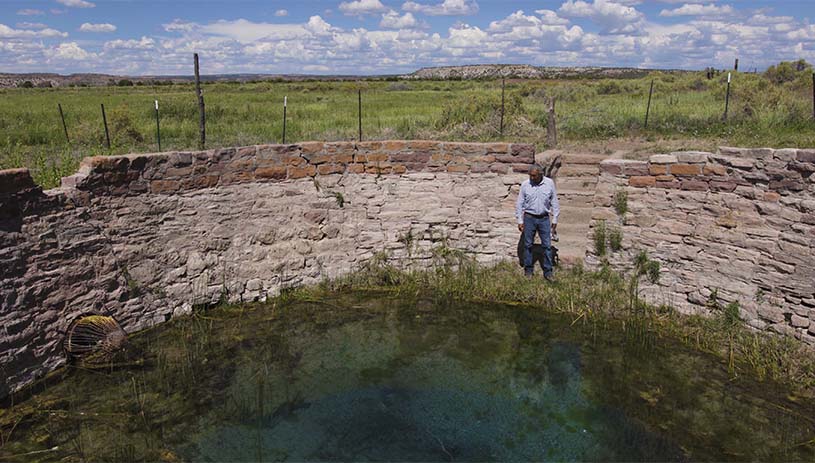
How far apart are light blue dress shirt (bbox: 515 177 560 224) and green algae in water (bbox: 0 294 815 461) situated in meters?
A: 1.68

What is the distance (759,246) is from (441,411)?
4.73 metres

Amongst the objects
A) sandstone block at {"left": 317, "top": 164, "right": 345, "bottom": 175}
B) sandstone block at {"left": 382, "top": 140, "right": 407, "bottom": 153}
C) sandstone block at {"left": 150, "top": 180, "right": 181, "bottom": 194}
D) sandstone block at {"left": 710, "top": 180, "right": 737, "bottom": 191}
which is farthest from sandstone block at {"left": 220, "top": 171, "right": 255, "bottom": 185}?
sandstone block at {"left": 710, "top": 180, "right": 737, "bottom": 191}

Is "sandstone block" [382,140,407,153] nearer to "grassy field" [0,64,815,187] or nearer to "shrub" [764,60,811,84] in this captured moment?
"grassy field" [0,64,815,187]

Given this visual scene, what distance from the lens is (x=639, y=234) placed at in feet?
28.7

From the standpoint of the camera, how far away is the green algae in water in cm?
546

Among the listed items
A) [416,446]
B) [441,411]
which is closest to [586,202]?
[441,411]

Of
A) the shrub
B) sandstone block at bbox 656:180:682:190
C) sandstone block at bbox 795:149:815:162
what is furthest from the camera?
the shrub

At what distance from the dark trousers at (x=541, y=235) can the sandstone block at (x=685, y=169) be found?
1884 millimetres

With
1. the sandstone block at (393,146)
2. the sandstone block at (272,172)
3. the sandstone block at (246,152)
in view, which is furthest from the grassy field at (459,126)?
the sandstone block at (393,146)

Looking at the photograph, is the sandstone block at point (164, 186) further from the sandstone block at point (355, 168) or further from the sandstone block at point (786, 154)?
the sandstone block at point (786, 154)

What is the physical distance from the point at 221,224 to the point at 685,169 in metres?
6.75

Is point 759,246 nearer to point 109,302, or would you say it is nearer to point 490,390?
point 490,390

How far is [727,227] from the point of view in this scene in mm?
7930

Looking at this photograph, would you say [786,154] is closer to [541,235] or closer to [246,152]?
[541,235]
